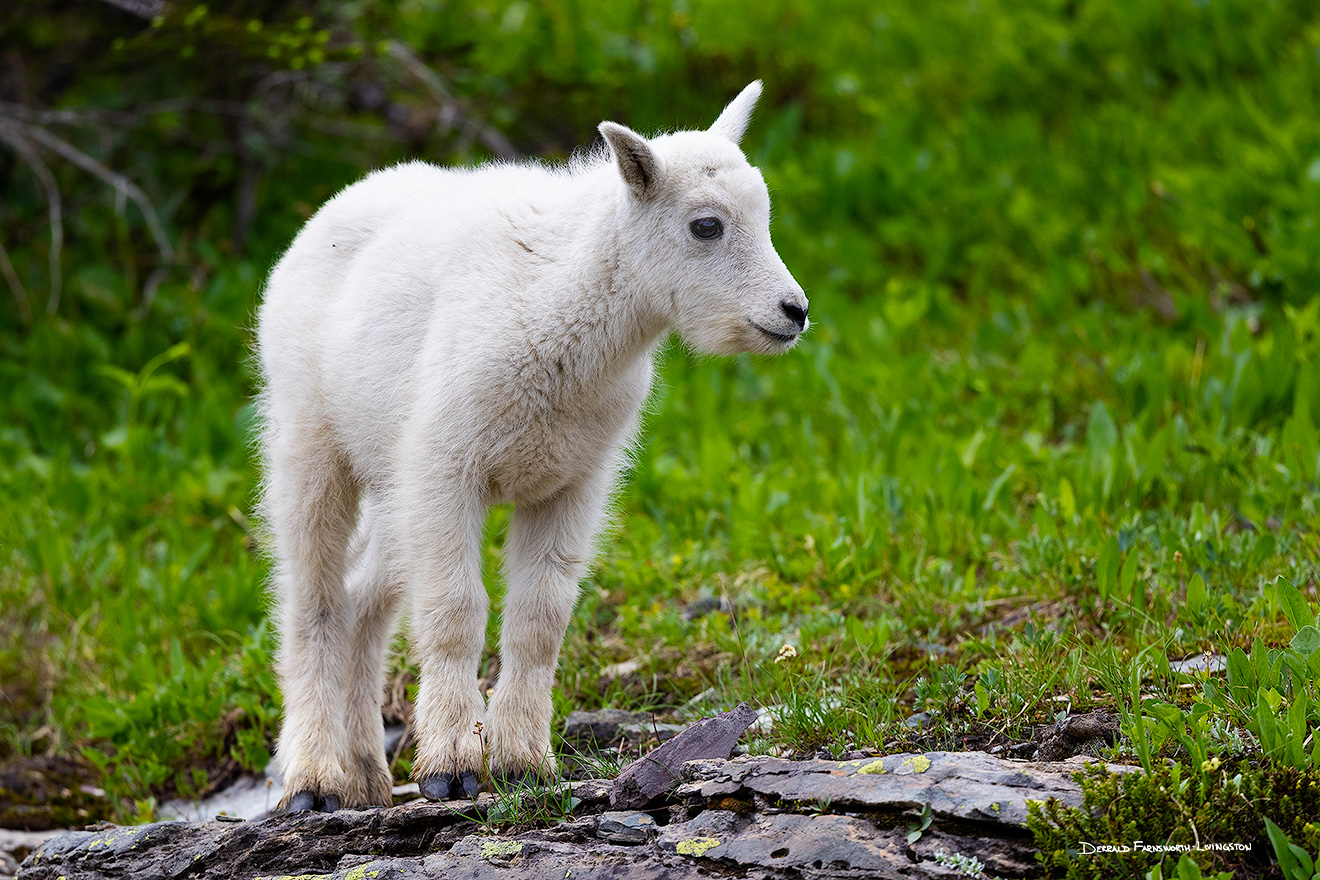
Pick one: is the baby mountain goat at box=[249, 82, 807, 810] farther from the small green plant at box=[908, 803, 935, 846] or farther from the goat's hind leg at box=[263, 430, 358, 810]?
the small green plant at box=[908, 803, 935, 846]

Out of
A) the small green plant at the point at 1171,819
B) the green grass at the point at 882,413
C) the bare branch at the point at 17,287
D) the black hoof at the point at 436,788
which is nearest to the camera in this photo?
the small green plant at the point at 1171,819

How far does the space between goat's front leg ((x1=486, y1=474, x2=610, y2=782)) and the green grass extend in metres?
0.77

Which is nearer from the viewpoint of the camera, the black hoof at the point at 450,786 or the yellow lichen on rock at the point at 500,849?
the yellow lichen on rock at the point at 500,849

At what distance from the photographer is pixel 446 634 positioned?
173 inches

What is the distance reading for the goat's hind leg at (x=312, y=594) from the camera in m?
4.91

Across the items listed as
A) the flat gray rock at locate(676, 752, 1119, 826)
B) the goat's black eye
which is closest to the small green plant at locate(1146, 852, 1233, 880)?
the flat gray rock at locate(676, 752, 1119, 826)

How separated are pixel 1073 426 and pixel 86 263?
7.32m

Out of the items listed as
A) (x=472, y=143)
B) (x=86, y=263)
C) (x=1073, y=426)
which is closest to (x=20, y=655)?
(x=86, y=263)

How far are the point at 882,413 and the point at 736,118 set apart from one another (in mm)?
3278

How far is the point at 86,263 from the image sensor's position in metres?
9.48

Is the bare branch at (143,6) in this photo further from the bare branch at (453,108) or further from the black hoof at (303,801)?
the black hoof at (303,801)

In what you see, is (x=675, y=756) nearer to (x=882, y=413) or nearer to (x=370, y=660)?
(x=370, y=660)

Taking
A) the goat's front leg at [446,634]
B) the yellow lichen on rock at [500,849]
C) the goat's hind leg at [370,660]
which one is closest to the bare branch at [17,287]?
the goat's hind leg at [370,660]

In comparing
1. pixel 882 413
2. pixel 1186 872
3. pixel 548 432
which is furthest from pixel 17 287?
pixel 1186 872
